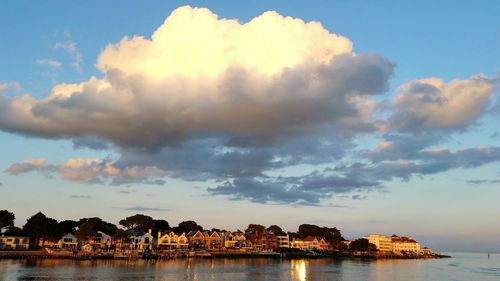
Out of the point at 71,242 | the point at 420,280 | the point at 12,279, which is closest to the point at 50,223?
the point at 71,242

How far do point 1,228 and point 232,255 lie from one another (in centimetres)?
7020

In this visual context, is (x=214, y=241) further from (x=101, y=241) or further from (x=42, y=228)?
(x=42, y=228)

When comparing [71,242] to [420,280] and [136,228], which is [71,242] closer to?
[136,228]

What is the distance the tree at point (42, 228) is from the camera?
132750 mm

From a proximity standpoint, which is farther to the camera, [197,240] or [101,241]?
[197,240]

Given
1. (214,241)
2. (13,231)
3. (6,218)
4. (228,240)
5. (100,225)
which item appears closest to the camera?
(6,218)

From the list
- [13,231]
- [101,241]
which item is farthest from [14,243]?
[101,241]

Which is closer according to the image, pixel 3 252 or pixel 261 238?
pixel 3 252

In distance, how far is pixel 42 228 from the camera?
→ 435 feet

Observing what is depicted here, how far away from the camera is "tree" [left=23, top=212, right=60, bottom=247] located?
133 meters

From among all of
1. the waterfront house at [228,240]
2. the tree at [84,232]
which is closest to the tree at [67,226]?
the tree at [84,232]

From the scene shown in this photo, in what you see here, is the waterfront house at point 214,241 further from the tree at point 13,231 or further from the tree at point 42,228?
the tree at point 13,231

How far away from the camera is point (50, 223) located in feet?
443

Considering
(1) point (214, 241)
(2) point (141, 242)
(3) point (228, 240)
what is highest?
(3) point (228, 240)
